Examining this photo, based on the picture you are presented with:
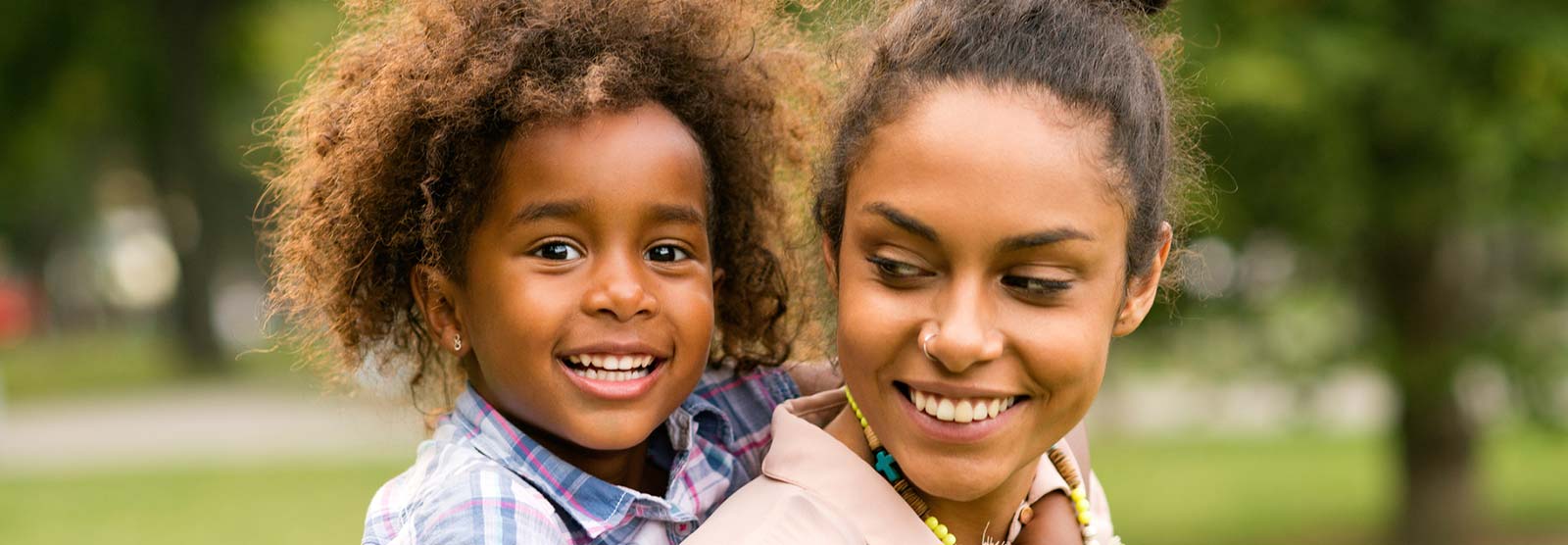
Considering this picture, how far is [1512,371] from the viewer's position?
25.3ft

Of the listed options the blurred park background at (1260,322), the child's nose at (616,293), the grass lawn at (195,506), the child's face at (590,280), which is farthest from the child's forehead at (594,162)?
the grass lawn at (195,506)

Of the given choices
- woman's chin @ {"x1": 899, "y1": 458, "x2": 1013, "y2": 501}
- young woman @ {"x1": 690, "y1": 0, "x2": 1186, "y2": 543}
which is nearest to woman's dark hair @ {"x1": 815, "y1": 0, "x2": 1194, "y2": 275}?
young woman @ {"x1": 690, "y1": 0, "x2": 1186, "y2": 543}

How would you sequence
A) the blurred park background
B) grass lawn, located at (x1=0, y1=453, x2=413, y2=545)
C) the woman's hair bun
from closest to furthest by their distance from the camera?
1. the woman's hair bun
2. the blurred park background
3. grass lawn, located at (x1=0, y1=453, x2=413, y2=545)

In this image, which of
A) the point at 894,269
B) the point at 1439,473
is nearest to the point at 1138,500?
the point at 1439,473

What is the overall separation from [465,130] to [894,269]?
2.84 feet

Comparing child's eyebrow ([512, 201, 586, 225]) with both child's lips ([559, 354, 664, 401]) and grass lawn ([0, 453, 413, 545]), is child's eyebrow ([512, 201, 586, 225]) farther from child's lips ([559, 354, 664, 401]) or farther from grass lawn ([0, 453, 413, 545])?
grass lawn ([0, 453, 413, 545])

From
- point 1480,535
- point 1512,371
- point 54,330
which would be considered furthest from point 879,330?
point 54,330

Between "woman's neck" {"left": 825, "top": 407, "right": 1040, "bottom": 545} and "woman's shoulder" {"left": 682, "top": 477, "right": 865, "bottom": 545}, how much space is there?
16cm

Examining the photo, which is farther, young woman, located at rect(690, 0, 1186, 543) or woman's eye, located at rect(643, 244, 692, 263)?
woman's eye, located at rect(643, 244, 692, 263)

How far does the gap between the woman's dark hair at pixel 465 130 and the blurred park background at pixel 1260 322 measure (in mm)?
227

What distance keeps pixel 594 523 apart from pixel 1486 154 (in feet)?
15.6

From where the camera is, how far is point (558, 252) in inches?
98.2

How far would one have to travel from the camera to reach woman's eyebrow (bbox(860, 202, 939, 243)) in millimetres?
2090

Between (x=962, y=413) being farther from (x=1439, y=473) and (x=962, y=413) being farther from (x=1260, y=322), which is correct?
(x=1439, y=473)
